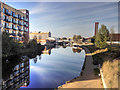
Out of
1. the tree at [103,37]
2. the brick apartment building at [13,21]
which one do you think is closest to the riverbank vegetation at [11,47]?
the brick apartment building at [13,21]

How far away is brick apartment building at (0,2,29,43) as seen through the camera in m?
30.7

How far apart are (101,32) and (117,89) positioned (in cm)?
1748

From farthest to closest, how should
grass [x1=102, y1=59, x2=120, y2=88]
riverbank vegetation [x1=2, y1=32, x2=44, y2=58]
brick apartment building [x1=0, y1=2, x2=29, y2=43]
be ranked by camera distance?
brick apartment building [x1=0, y1=2, x2=29, y2=43]
riverbank vegetation [x1=2, y1=32, x2=44, y2=58]
grass [x1=102, y1=59, x2=120, y2=88]

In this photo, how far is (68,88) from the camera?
24.3 feet

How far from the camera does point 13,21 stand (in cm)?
3556

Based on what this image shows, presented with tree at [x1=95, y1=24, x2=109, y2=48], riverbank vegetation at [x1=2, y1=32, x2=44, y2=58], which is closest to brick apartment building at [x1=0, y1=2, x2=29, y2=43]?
riverbank vegetation at [x1=2, y1=32, x2=44, y2=58]

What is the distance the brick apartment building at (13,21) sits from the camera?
30.7 meters

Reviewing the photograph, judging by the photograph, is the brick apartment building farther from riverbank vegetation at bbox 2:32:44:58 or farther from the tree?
the tree

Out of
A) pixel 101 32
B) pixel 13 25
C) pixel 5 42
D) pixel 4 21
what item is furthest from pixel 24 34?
pixel 101 32

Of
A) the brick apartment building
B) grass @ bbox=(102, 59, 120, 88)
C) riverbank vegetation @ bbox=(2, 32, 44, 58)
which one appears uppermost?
the brick apartment building

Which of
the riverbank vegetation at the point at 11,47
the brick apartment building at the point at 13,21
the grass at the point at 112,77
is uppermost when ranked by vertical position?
the brick apartment building at the point at 13,21

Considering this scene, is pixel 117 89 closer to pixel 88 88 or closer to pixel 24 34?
pixel 88 88

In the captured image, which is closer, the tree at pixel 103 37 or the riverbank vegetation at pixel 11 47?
A: the riverbank vegetation at pixel 11 47

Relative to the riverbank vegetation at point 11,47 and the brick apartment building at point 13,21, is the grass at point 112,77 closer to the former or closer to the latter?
the riverbank vegetation at point 11,47
